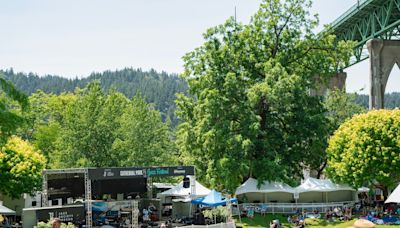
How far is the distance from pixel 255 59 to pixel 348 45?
7895 millimetres

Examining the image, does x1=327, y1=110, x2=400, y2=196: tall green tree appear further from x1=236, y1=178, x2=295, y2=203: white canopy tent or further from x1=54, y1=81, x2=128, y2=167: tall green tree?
x1=54, y1=81, x2=128, y2=167: tall green tree

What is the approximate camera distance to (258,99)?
37.2 meters

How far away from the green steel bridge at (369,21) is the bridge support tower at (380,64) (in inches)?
60.5

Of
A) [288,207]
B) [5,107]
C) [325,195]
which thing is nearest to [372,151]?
[288,207]

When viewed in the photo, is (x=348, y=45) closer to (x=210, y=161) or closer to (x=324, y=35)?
(x=324, y=35)

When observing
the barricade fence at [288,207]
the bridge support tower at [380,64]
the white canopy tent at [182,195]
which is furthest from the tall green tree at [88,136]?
the bridge support tower at [380,64]

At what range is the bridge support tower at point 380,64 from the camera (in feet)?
139

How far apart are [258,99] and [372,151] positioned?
866cm

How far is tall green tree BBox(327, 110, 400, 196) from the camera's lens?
32.5 meters

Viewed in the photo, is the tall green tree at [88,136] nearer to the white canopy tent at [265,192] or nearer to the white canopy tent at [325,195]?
the white canopy tent at [265,192]

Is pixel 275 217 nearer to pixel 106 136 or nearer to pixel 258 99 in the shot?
pixel 258 99

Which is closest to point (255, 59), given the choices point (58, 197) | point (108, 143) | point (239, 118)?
point (239, 118)

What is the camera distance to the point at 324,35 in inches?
1665

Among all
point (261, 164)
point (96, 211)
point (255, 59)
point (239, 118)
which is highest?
point (255, 59)
